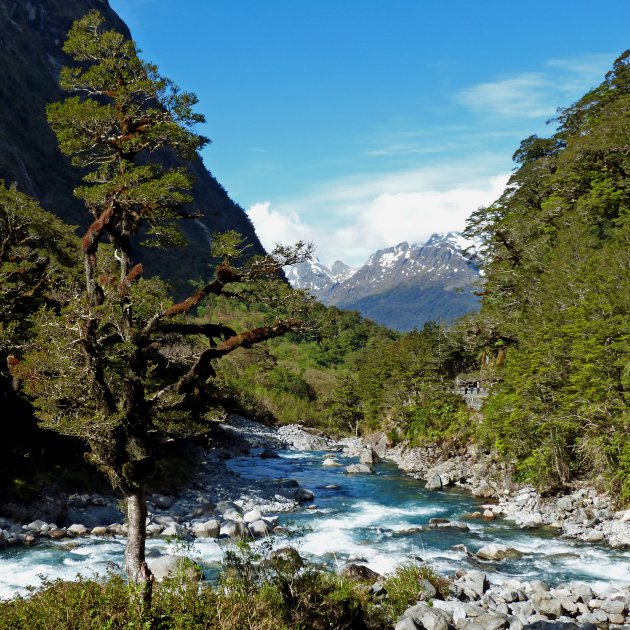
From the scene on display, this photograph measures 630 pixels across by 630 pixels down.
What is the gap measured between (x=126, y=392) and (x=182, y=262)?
11165cm

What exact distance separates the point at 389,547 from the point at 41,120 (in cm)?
10317

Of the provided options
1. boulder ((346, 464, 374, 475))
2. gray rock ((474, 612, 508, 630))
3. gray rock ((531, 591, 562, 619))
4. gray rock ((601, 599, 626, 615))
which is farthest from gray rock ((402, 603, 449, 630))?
boulder ((346, 464, 374, 475))

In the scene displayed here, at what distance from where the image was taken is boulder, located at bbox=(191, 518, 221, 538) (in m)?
20.0

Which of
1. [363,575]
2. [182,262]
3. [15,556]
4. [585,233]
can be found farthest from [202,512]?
[182,262]

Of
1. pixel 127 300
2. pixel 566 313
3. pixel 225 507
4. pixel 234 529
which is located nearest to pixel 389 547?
pixel 234 529

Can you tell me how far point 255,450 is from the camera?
49.0m

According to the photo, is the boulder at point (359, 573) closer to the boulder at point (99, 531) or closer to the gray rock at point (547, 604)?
the gray rock at point (547, 604)

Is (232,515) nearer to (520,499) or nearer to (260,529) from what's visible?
(260,529)

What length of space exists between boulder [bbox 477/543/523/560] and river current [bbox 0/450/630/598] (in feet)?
1.17

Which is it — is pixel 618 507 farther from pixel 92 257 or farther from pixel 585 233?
pixel 92 257

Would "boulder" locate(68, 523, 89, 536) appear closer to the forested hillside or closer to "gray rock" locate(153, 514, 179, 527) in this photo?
"gray rock" locate(153, 514, 179, 527)

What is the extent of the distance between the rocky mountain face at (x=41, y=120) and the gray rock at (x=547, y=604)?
73.0m

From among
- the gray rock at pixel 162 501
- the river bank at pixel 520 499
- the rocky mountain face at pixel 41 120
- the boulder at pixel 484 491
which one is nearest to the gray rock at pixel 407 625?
the river bank at pixel 520 499

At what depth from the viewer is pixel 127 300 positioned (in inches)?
343
